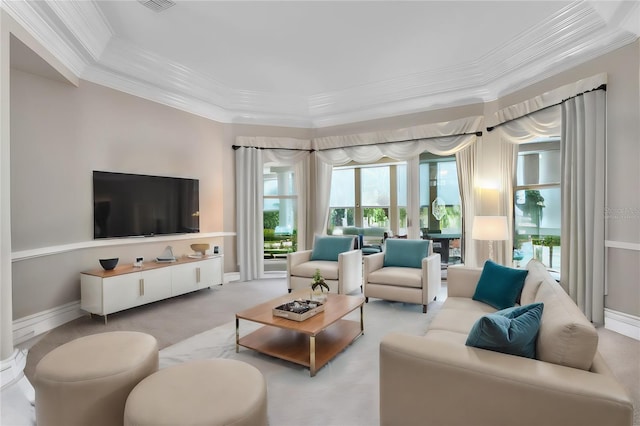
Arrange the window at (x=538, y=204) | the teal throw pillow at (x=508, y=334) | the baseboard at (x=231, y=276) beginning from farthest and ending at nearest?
the baseboard at (x=231, y=276), the window at (x=538, y=204), the teal throw pillow at (x=508, y=334)

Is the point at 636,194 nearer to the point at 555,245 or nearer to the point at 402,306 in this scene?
the point at 555,245

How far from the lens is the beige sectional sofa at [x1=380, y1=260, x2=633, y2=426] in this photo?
1.24m

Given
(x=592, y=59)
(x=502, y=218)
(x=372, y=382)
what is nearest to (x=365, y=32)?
(x=592, y=59)

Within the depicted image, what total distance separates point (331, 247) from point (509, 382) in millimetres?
3678

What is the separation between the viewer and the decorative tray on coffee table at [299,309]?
8.73ft

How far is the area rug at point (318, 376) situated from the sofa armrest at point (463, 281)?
1.73ft

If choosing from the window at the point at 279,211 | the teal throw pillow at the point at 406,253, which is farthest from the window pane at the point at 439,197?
the window at the point at 279,211

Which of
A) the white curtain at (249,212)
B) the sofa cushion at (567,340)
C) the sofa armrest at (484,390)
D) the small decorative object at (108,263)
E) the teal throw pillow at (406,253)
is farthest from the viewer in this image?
the white curtain at (249,212)

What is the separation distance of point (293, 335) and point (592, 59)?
13.5 feet

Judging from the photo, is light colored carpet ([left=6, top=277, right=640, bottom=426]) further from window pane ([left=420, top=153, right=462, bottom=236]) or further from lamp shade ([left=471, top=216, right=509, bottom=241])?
window pane ([left=420, top=153, right=462, bottom=236])

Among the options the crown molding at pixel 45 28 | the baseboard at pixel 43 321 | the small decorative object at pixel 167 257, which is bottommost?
the baseboard at pixel 43 321

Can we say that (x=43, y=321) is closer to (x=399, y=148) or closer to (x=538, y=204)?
(x=399, y=148)

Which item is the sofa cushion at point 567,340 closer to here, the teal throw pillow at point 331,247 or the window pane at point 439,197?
the teal throw pillow at point 331,247

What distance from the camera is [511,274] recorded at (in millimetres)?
2785
